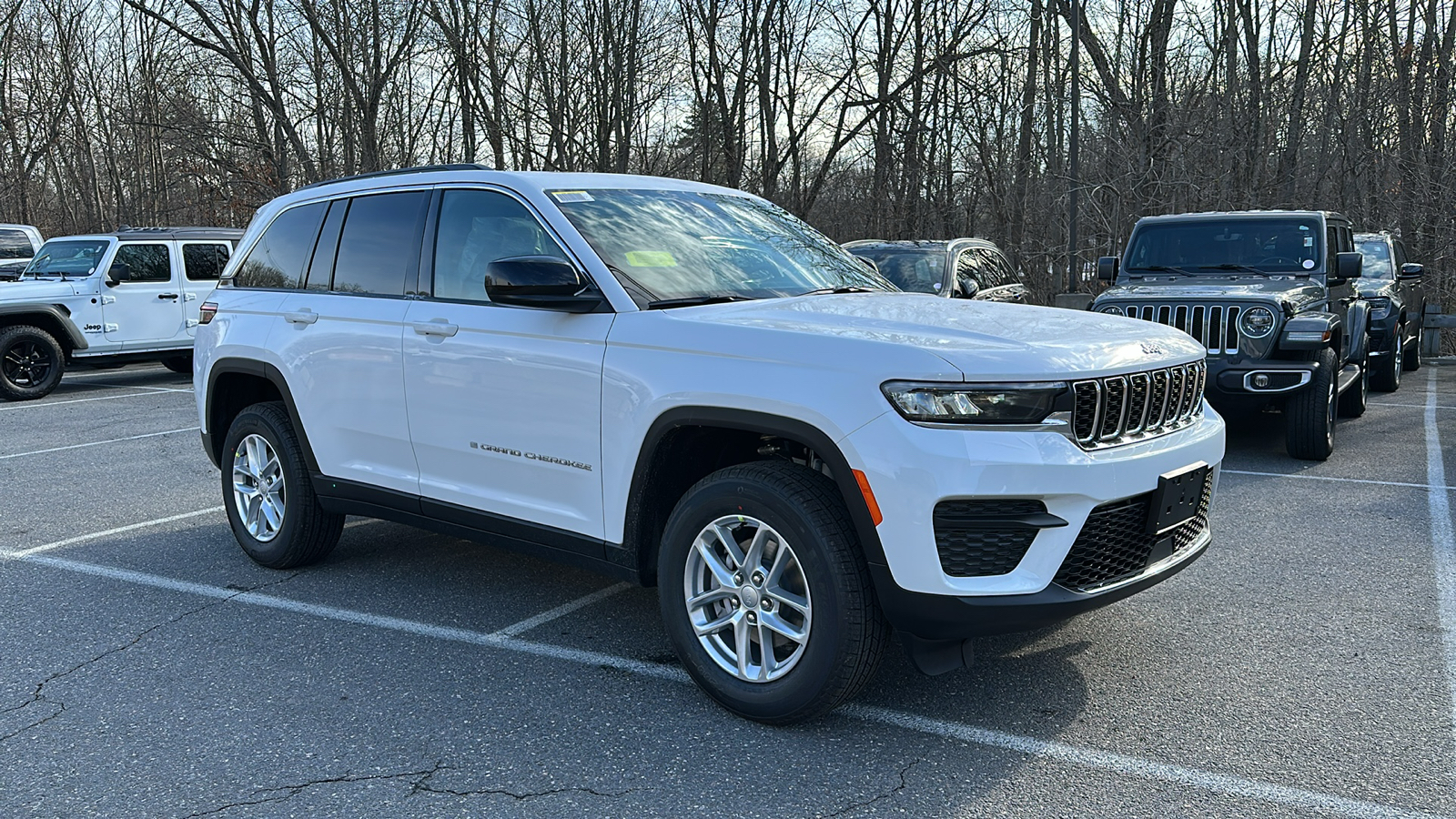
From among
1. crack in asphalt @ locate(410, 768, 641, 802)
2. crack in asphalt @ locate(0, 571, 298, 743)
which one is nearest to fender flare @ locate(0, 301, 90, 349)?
crack in asphalt @ locate(0, 571, 298, 743)

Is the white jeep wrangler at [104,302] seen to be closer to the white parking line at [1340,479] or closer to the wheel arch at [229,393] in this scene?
the wheel arch at [229,393]

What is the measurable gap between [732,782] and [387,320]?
257cm

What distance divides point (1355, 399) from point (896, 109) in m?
14.8

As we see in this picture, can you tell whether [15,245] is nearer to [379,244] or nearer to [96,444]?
[96,444]

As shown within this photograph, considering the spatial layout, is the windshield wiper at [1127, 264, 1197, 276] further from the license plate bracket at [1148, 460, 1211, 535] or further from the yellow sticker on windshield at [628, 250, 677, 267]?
the yellow sticker on windshield at [628, 250, 677, 267]

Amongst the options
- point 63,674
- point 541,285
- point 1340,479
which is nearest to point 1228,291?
point 1340,479

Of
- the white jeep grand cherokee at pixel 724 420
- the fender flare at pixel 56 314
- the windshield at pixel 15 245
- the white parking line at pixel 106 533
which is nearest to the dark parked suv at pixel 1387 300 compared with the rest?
the white jeep grand cherokee at pixel 724 420

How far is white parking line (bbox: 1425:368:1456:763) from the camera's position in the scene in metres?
4.40

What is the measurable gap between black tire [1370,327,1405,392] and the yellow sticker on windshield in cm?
1068

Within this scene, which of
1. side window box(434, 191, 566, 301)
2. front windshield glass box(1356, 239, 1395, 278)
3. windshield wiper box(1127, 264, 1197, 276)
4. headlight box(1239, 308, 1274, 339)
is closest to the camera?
side window box(434, 191, 566, 301)

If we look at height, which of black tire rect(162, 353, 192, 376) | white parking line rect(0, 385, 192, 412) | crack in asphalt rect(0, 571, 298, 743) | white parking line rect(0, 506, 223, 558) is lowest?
crack in asphalt rect(0, 571, 298, 743)

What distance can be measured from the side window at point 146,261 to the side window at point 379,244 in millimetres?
10426

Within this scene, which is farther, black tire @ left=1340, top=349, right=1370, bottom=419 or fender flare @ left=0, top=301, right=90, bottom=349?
fender flare @ left=0, top=301, right=90, bottom=349

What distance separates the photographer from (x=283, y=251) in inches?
225
